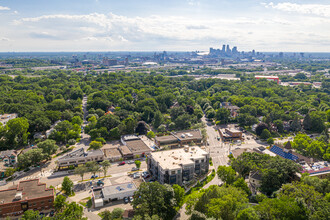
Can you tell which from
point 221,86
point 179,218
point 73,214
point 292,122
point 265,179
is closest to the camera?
point 73,214

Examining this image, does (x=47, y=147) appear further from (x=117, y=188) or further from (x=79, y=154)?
(x=117, y=188)

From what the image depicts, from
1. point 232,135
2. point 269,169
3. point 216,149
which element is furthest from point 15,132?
point 269,169

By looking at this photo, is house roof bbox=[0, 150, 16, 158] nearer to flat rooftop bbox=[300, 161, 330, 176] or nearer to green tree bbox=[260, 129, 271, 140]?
flat rooftop bbox=[300, 161, 330, 176]

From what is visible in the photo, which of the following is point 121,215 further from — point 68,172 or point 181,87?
point 181,87

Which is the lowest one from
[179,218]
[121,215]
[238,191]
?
[179,218]

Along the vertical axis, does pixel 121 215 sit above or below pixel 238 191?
below

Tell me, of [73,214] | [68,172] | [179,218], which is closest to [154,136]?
[68,172]

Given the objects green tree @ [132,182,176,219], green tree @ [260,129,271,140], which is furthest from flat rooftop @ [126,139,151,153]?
green tree @ [260,129,271,140]
